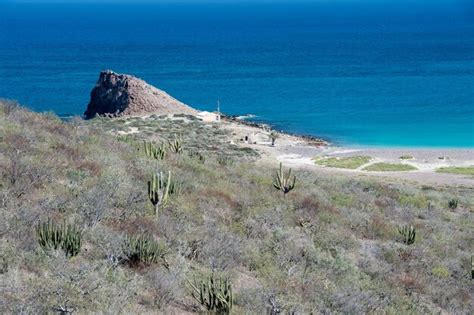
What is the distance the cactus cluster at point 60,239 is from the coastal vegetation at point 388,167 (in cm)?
2972

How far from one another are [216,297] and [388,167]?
31.4 metres

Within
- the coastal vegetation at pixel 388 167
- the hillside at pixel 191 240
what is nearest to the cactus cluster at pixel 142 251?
the hillside at pixel 191 240

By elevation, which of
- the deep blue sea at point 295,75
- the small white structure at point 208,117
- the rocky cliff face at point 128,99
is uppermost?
the deep blue sea at point 295,75

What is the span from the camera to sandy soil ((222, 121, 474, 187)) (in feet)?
118

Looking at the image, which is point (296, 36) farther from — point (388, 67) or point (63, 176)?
point (63, 176)

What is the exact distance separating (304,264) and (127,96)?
139 ft

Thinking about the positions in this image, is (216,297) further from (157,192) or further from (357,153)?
(357,153)

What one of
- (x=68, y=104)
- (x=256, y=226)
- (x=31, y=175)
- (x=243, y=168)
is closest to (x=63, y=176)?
(x=31, y=175)

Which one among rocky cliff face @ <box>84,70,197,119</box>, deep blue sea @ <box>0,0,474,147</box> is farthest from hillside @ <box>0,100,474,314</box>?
deep blue sea @ <box>0,0,474,147</box>

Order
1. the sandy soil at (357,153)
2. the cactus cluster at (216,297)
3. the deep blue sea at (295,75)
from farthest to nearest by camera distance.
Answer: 1. the deep blue sea at (295,75)
2. the sandy soil at (357,153)
3. the cactus cluster at (216,297)

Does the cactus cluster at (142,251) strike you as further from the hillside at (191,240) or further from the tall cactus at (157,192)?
the tall cactus at (157,192)

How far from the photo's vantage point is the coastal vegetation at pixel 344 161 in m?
39.2

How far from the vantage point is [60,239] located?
395 inches

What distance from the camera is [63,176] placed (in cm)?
1411
